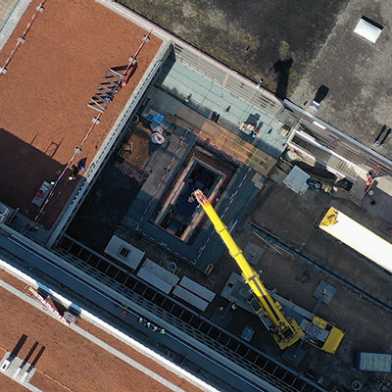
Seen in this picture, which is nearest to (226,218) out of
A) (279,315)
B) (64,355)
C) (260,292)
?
(260,292)

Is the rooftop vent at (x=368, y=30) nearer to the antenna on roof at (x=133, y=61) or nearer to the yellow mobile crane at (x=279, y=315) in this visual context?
the antenna on roof at (x=133, y=61)

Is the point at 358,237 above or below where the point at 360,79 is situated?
below

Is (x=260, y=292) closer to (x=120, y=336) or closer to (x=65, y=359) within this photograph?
(x=120, y=336)

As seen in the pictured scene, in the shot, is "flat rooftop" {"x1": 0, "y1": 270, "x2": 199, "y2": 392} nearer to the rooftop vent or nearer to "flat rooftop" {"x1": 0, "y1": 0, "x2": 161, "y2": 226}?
"flat rooftop" {"x1": 0, "y1": 0, "x2": 161, "y2": 226}

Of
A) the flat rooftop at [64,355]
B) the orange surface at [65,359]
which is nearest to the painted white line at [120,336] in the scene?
the flat rooftop at [64,355]

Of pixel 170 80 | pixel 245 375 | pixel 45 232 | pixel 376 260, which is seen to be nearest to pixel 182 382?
pixel 245 375

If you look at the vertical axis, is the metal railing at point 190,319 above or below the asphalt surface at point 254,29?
below
